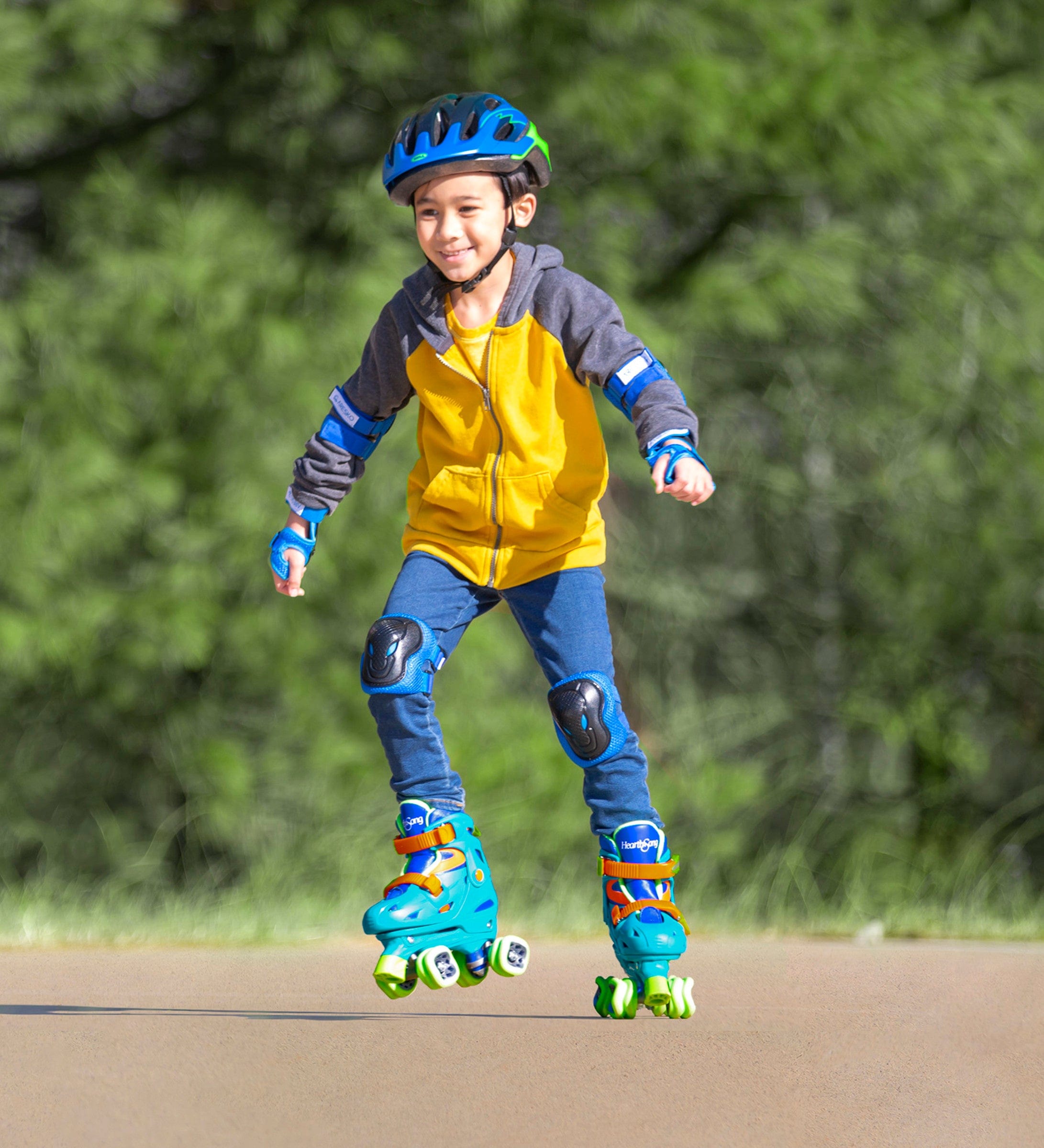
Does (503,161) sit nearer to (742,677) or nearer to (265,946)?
(265,946)

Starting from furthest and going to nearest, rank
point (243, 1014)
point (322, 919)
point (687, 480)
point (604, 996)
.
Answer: point (322, 919) < point (243, 1014) < point (604, 996) < point (687, 480)

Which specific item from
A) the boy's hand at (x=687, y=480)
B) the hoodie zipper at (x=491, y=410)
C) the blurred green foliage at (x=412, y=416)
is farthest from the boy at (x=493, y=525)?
the blurred green foliage at (x=412, y=416)

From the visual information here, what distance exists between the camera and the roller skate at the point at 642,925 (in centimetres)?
281

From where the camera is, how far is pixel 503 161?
274cm

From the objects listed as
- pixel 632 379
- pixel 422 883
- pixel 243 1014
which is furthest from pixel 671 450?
pixel 243 1014

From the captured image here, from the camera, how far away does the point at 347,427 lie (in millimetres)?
2949

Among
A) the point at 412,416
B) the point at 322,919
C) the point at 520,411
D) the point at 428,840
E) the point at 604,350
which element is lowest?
the point at 322,919

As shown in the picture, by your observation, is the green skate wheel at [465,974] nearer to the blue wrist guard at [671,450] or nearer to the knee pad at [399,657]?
the knee pad at [399,657]

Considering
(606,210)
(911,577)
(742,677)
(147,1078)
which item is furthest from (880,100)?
(147,1078)

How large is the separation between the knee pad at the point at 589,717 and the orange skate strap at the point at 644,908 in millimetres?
297

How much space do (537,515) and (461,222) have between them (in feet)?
1.86

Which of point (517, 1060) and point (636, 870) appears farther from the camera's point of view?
point (636, 870)

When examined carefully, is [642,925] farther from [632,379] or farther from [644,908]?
[632,379]

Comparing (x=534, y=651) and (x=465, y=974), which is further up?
(x=534, y=651)
